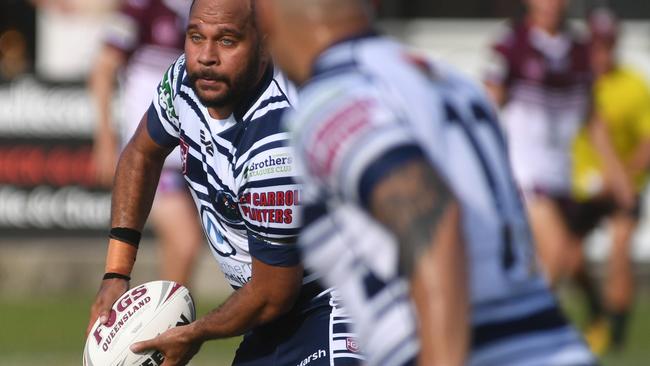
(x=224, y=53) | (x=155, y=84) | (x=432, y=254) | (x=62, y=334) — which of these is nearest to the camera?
(x=432, y=254)

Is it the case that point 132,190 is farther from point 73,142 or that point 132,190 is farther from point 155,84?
point 73,142

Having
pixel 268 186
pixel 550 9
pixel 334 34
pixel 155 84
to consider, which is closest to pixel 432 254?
pixel 334 34

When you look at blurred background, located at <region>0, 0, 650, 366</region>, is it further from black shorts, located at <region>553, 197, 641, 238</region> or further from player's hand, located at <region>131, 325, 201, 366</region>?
player's hand, located at <region>131, 325, 201, 366</region>

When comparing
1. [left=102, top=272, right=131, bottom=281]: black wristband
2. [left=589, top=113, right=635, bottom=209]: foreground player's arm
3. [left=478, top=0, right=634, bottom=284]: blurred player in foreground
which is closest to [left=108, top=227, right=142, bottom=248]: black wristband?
[left=102, top=272, right=131, bottom=281]: black wristband

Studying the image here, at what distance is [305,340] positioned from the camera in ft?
15.5

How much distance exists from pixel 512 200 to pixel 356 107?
1.33 feet

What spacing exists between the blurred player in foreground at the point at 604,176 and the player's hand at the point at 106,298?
6.59 m

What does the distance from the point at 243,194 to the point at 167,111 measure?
0.56 metres

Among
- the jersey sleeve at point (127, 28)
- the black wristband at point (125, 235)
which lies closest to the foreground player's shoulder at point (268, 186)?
the black wristband at point (125, 235)

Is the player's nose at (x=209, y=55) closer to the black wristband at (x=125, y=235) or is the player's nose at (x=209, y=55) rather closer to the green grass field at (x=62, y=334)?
the black wristband at (x=125, y=235)

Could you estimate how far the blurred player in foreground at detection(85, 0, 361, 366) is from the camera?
171 inches

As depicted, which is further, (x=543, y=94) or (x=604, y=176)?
(x=604, y=176)

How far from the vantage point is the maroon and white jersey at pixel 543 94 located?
10.3 metres

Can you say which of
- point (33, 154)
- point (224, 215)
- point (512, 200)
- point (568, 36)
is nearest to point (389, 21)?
point (33, 154)
